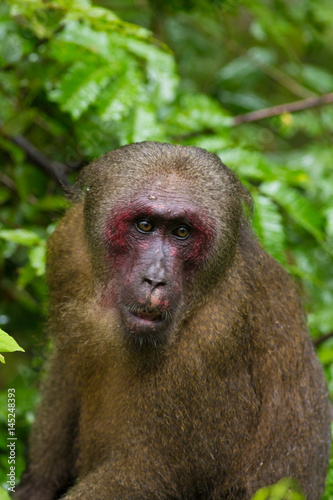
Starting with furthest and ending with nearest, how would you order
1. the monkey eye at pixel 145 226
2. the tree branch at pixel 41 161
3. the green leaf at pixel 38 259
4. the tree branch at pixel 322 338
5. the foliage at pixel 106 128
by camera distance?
the tree branch at pixel 41 161
the tree branch at pixel 322 338
the foliage at pixel 106 128
the green leaf at pixel 38 259
the monkey eye at pixel 145 226

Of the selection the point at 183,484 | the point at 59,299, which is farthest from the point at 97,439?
the point at 59,299

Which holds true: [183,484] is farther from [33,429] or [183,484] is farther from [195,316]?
[33,429]

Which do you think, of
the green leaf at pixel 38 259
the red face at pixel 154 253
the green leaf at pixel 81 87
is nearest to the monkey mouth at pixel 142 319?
the red face at pixel 154 253

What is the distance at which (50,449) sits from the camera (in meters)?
6.39

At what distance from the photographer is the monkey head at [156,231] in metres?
4.70

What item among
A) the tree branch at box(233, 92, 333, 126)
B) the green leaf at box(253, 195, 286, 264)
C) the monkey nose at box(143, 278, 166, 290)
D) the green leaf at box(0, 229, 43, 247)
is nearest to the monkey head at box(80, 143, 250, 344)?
the monkey nose at box(143, 278, 166, 290)

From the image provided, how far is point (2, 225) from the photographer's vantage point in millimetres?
7395

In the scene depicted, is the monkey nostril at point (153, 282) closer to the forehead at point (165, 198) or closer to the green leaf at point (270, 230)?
the forehead at point (165, 198)

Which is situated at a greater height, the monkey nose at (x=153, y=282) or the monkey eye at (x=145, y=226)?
the monkey eye at (x=145, y=226)

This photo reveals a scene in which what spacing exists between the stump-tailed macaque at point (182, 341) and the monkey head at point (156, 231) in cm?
1

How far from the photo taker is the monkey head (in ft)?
15.4

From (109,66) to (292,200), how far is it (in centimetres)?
224

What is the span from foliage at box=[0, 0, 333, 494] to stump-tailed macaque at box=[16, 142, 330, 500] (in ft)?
3.08

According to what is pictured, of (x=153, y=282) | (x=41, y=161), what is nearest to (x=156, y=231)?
(x=153, y=282)
